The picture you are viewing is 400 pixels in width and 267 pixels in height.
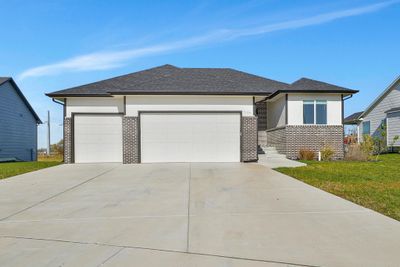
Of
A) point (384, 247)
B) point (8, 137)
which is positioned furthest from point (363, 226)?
point (8, 137)

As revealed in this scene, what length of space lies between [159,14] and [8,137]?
59.5 ft

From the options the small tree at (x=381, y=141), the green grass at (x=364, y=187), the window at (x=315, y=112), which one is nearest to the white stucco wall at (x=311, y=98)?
the window at (x=315, y=112)

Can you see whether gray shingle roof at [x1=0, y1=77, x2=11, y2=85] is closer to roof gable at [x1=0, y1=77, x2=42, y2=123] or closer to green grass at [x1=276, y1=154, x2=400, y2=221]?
roof gable at [x1=0, y1=77, x2=42, y2=123]

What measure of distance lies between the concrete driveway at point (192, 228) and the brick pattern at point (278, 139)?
921cm

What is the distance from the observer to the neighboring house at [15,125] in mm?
24547

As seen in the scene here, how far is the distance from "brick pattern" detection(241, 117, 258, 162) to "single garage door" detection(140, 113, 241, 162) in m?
0.29

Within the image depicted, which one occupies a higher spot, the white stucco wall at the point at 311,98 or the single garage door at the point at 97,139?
the white stucco wall at the point at 311,98

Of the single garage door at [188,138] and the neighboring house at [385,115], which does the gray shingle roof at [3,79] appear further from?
the neighboring house at [385,115]

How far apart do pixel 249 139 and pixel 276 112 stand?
14.5 feet

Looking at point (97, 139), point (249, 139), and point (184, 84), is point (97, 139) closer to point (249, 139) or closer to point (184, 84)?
point (184, 84)

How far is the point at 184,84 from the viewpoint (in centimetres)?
1711

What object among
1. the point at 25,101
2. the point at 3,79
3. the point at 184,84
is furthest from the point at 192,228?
the point at 25,101

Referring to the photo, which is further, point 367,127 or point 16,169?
point 367,127

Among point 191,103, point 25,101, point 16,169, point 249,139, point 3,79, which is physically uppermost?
point 3,79
